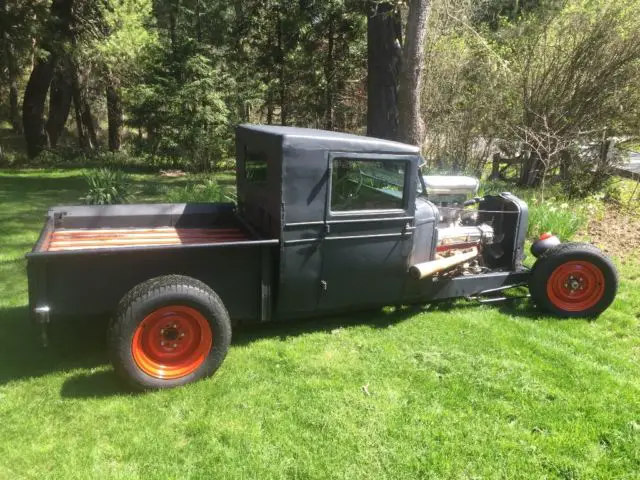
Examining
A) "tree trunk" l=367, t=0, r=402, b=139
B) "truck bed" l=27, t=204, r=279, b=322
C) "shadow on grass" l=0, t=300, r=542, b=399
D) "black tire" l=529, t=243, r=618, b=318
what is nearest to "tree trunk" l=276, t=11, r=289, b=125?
"tree trunk" l=367, t=0, r=402, b=139

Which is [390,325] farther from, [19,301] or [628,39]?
[628,39]

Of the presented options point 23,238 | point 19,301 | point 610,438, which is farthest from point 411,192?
point 23,238

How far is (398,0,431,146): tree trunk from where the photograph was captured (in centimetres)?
733

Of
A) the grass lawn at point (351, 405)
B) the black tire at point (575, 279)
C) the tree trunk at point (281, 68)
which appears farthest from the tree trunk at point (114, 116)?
the black tire at point (575, 279)

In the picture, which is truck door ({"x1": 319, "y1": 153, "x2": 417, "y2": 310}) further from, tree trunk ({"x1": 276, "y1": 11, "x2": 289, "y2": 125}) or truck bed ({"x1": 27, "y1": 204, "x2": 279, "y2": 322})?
tree trunk ({"x1": 276, "y1": 11, "x2": 289, "y2": 125})

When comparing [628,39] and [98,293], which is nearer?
[98,293]

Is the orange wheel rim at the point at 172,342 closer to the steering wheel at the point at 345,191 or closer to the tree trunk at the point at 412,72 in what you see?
the steering wheel at the point at 345,191

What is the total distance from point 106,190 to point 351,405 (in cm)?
606

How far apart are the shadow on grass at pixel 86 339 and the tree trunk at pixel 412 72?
12.2 ft

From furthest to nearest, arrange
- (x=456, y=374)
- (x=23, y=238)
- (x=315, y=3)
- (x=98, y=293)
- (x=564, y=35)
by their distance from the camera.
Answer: (x=315, y=3), (x=564, y=35), (x=23, y=238), (x=456, y=374), (x=98, y=293)

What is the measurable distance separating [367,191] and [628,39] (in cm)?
769

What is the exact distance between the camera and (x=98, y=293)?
341 cm

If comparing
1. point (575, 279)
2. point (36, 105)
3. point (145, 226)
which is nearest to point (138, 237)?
point (145, 226)

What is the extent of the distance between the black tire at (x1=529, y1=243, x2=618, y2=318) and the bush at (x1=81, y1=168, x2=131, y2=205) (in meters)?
6.23
